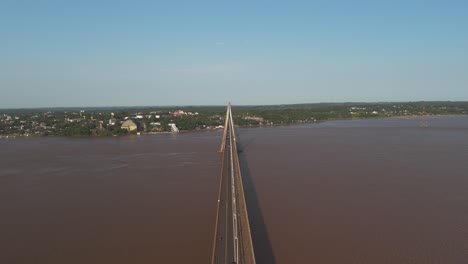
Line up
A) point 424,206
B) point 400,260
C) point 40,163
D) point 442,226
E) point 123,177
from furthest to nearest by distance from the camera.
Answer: point 40,163 < point 123,177 < point 424,206 < point 442,226 < point 400,260

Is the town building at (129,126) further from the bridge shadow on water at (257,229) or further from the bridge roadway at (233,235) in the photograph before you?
the bridge roadway at (233,235)

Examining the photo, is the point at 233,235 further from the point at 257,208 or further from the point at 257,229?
the point at 257,208

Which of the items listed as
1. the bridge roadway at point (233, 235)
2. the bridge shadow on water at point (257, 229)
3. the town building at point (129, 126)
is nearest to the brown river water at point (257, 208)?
the bridge shadow on water at point (257, 229)

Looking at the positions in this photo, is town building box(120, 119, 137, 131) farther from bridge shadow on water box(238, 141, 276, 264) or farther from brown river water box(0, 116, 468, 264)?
bridge shadow on water box(238, 141, 276, 264)

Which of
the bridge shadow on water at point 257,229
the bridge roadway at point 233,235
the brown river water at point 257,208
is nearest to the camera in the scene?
the bridge roadway at point 233,235

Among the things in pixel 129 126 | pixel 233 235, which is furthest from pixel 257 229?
pixel 129 126

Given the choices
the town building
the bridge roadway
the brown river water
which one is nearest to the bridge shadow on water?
the brown river water

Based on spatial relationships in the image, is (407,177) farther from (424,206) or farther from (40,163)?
(40,163)

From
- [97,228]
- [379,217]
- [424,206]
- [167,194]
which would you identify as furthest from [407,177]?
[97,228]
